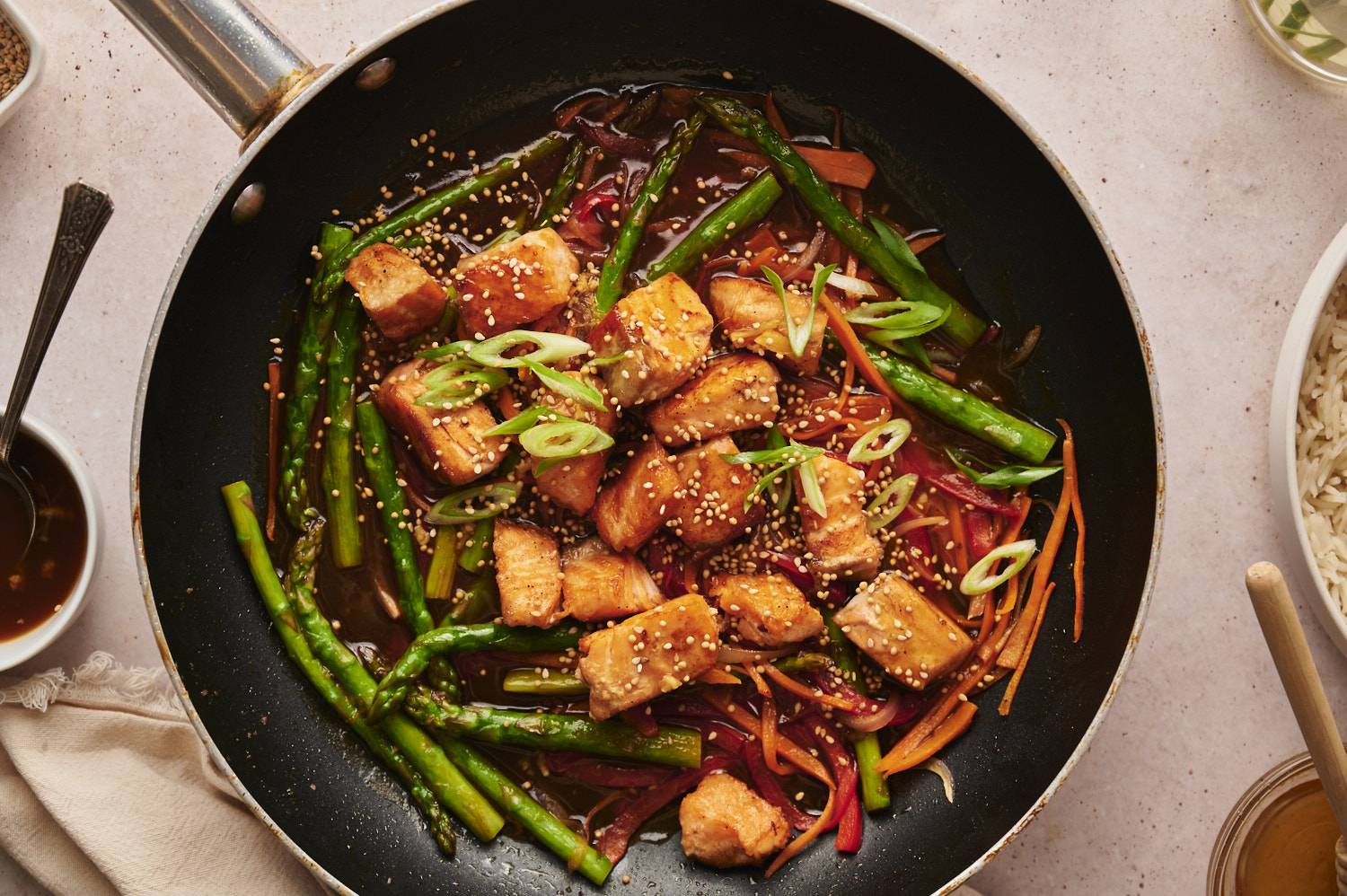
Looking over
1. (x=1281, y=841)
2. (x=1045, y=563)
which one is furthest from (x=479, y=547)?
(x=1281, y=841)

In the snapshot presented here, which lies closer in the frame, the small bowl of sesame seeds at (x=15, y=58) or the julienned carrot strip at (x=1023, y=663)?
the small bowl of sesame seeds at (x=15, y=58)

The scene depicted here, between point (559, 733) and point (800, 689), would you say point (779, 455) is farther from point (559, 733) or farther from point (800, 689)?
point (559, 733)

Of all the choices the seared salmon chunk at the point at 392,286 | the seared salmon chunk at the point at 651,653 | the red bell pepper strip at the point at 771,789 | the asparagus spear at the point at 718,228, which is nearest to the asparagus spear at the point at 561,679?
the seared salmon chunk at the point at 651,653

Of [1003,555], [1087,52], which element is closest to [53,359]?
[1003,555]

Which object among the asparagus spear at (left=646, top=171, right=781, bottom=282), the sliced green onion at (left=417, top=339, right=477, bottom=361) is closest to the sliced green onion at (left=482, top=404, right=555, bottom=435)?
the sliced green onion at (left=417, top=339, right=477, bottom=361)

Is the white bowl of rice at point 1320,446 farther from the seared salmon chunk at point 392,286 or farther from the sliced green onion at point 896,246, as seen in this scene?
the seared salmon chunk at point 392,286

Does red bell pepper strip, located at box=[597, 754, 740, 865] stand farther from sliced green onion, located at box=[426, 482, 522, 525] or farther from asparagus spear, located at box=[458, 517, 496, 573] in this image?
sliced green onion, located at box=[426, 482, 522, 525]
